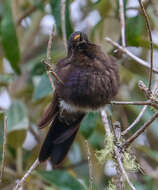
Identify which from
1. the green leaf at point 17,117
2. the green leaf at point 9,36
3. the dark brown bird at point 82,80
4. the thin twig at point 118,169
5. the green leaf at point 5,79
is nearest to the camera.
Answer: the thin twig at point 118,169

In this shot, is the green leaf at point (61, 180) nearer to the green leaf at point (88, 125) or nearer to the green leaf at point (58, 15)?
the green leaf at point (88, 125)

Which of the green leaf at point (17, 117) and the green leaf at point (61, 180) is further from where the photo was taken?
the green leaf at point (17, 117)

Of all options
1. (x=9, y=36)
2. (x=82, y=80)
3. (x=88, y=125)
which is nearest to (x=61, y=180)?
(x=88, y=125)

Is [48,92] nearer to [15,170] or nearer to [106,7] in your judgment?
[15,170]

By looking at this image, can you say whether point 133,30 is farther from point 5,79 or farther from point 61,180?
point 61,180

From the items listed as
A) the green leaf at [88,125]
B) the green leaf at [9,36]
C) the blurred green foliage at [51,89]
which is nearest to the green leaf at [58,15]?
the blurred green foliage at [51,89]

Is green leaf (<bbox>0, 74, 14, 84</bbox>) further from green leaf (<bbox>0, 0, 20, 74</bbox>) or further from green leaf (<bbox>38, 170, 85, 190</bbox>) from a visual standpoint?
green leaf (<bbox>38, 170, 85, 190</bbox>)
